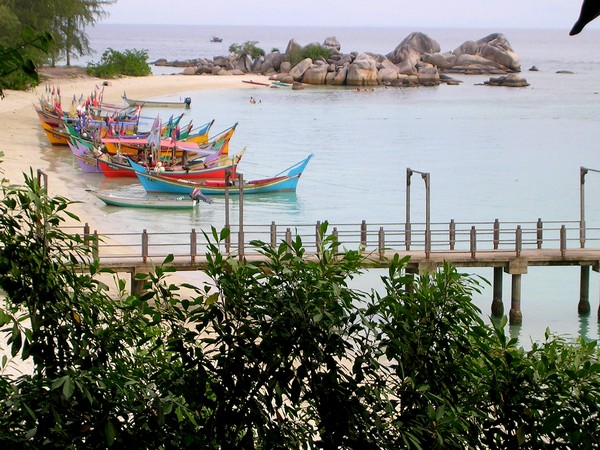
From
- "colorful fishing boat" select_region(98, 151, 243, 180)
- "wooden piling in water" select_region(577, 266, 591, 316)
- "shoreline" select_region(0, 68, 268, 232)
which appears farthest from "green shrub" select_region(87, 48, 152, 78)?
"wooden piling in water" select_region(577, 266, 591, 316)

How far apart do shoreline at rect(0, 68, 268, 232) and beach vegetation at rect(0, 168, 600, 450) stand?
769 cm

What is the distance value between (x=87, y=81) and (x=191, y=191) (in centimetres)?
3978

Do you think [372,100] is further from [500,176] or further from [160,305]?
[160,305]

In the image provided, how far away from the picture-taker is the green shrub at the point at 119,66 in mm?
77688

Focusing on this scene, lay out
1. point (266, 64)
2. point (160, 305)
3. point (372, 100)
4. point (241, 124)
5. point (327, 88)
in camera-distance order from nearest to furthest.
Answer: point (160, 305) → point (241, 124) → point (372, 100) → point (327, 88) → point (266, 64)

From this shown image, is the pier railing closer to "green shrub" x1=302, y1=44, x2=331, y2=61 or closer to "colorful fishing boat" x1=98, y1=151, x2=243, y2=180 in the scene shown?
"colorful fishing boat" x1=98, y1=151, x2=243, y2=180

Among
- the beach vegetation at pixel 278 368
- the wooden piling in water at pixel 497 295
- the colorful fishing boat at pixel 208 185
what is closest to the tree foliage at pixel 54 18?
the colorful fishing boat at pixel 208 185

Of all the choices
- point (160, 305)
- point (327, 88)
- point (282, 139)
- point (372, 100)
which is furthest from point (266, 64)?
point (160, 305)

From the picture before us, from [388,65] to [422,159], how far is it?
47154 millimetres

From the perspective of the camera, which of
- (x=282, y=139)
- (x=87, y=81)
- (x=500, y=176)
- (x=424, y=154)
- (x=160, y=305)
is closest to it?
(x=160, y=305)

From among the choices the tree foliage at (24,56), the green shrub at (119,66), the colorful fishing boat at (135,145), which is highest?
the green shrub at (119,66)

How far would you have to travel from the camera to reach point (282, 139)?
54281 millimetres

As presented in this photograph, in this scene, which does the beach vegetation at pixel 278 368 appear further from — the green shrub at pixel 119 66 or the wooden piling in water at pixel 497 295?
the green shrub at pixel 119 66

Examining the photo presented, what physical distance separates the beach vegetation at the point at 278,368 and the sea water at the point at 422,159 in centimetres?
1166
